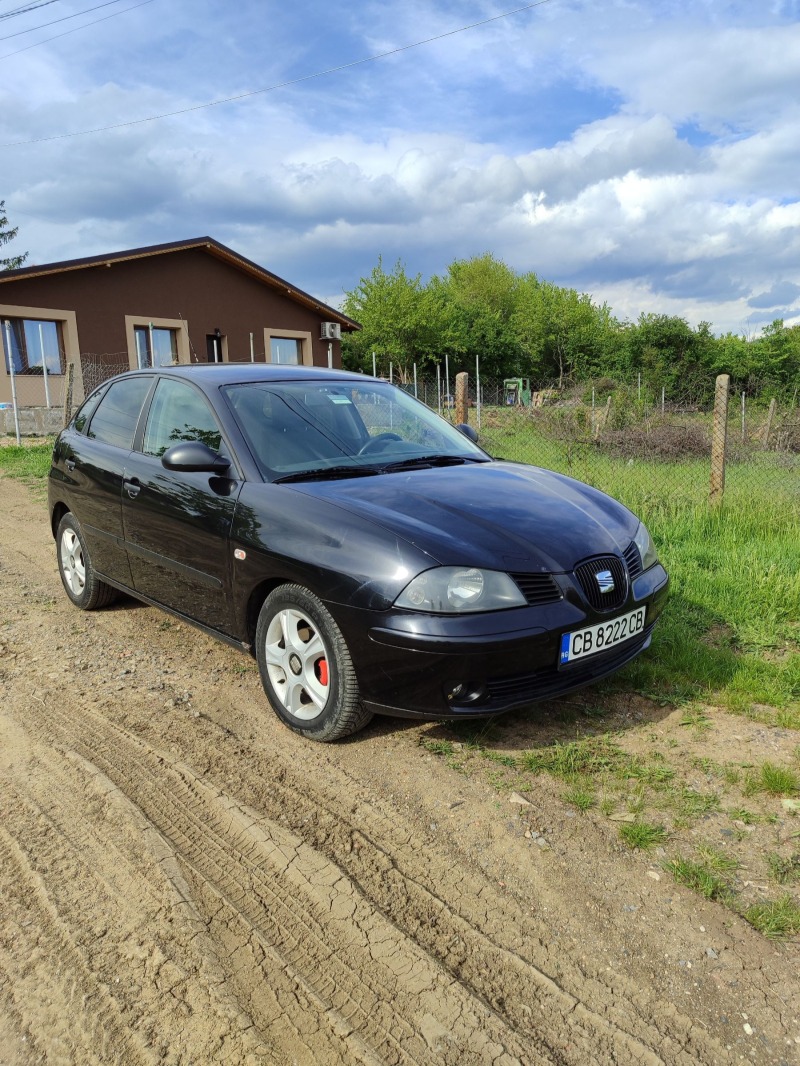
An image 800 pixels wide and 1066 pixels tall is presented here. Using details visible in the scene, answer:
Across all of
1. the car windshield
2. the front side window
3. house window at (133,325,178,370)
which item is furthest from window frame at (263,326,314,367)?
the car windshield

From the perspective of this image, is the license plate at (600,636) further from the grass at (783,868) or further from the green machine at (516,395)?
the green machine at (516,395)

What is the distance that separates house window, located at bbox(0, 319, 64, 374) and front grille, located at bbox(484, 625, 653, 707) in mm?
18433

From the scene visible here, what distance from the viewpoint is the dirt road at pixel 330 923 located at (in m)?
1.81

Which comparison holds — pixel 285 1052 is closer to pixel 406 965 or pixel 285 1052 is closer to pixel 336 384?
pixel 406 965

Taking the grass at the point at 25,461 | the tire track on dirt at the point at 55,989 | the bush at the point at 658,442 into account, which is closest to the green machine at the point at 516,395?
the bush at the point at 658,442

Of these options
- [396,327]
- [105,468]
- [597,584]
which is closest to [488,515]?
[597,584]

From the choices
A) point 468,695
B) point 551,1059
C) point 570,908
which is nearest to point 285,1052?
point 551,1059

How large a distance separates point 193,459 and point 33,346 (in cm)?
1781

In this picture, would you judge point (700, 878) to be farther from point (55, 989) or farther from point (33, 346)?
point (33, 346)

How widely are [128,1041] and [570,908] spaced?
1270mm

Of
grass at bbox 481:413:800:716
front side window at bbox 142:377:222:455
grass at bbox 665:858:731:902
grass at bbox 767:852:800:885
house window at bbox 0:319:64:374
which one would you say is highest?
house window at bbox 0:319:64:374

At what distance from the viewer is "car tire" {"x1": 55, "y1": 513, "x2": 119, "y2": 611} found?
502 centimetres

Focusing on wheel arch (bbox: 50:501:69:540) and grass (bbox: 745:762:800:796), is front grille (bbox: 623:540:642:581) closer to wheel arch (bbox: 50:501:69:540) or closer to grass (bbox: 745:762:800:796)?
grass (bbox: 745:762:800:796)

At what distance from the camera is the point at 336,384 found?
4363 millimetres
